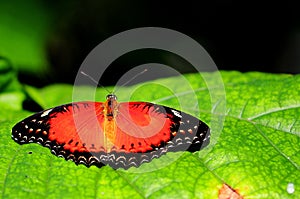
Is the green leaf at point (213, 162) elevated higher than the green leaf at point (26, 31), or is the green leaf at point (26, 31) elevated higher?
the green leaf at point (213, 162)

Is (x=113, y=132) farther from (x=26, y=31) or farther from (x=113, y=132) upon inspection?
(x=26, y=31)

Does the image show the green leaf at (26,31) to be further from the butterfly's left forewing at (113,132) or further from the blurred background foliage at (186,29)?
the butterfly's left forewing at (113,132)

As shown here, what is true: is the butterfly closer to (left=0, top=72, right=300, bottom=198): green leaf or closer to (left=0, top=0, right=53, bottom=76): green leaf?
(left=0, top=72, right=300, bottom=198): green leaf

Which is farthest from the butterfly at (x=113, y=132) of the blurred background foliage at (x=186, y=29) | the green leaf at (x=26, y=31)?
the blurred background foliage at (x=186, y=29)

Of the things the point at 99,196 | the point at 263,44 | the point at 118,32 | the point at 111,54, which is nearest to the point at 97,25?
the point at 118,32

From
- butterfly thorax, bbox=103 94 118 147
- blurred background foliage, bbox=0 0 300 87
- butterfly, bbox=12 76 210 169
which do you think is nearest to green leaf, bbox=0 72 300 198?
butterfly, bbox=12 76 210 169

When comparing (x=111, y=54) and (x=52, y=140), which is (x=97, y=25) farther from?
(x=52, y=140)
